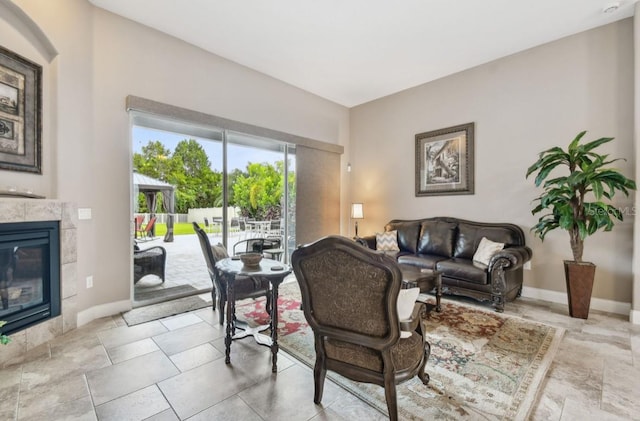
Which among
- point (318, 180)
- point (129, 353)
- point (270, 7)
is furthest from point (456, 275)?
point (270, 7)

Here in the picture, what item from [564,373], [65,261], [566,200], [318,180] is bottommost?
[564,373]

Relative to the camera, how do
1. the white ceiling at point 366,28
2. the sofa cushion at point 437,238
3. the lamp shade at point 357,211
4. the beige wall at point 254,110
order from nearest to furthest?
the beige wall at point 254,110 → the white ceiling at point 366,28 → the sofa cushion at point 437,238 → the lamp shade at point 357,211

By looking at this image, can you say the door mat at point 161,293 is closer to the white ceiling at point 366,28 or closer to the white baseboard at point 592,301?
the white ceiling at point 366,28

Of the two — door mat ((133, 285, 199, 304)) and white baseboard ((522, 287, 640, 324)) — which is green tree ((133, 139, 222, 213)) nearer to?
door mat ((133, 285, 199, 304))

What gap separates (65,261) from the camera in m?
2.89

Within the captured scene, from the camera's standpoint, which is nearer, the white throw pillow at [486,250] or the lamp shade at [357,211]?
the white throw pillow at [486,250]

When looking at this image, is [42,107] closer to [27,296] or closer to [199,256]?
[27,296]

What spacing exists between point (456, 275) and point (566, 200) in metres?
1.50

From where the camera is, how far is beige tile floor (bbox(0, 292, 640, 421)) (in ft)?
5.86

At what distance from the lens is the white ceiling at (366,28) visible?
10.5ft

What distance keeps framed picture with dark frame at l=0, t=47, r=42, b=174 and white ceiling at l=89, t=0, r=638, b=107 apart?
1187mm

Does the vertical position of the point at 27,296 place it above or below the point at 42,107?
below

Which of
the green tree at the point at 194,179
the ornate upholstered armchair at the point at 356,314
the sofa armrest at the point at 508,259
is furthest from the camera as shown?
the green tree at the point at 194,179

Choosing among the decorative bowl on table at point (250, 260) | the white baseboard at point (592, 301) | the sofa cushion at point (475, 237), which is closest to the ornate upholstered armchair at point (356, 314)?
the decorative bowl on table at point (250, 260)
